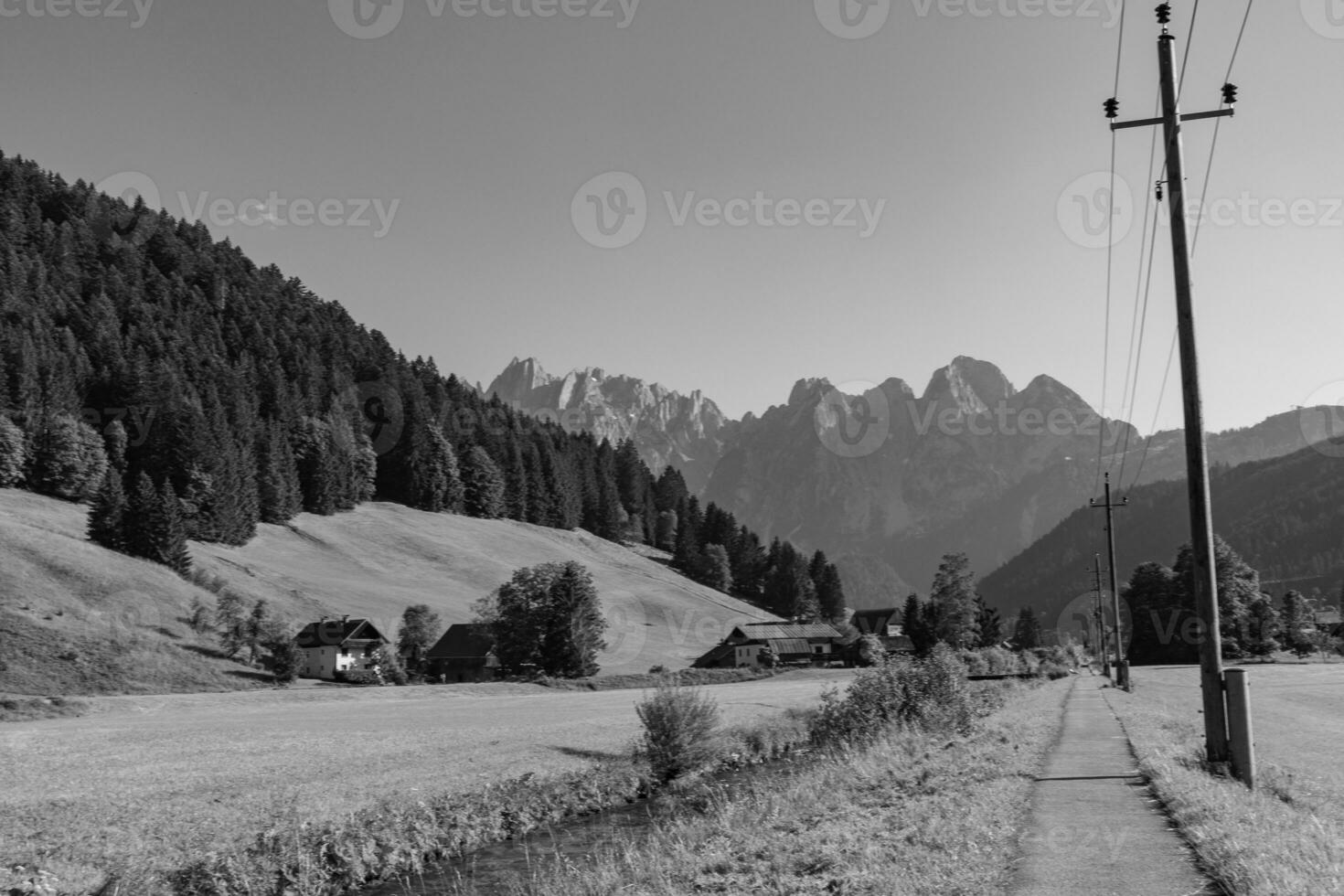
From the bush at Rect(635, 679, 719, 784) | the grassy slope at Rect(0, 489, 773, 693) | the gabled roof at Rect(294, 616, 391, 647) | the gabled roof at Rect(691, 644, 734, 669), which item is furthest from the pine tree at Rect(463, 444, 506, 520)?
the bush at Rect(635, 679, 719, 784)

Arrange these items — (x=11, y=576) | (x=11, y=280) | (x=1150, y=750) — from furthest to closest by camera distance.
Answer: (x=11, y=280), (x=11, y=576), (x=1150, y=750)

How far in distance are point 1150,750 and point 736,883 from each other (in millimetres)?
12011

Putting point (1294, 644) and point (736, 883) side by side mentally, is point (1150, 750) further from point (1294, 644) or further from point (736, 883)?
point (1294, 644)

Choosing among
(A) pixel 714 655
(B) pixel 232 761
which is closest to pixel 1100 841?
(B) pixel 232 761

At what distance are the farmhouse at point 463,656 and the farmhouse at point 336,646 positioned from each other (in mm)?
7896

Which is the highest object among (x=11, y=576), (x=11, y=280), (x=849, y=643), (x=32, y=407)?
(x=11, y=280)

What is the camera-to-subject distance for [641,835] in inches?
886

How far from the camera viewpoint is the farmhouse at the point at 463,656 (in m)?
103

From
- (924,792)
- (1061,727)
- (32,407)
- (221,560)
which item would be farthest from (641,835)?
(32,407)

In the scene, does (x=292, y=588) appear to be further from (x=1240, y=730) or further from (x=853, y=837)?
(x=1240, y=730)

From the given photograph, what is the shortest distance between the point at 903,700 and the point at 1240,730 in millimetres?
20942

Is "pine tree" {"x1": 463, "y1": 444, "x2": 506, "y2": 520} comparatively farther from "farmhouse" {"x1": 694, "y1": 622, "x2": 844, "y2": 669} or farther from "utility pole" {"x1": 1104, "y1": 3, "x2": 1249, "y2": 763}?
"utility pole" {"x1": 1104, "y1": 3, "x2": 1249, "y2": 763}

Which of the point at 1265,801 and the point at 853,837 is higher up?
the point at 1265,801

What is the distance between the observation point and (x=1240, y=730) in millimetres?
16156
